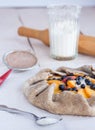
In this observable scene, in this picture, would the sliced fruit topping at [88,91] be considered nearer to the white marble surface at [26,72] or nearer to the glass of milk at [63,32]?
the white marble surface at [26,72]

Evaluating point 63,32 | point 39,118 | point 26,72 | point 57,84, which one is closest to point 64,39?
point 63,32

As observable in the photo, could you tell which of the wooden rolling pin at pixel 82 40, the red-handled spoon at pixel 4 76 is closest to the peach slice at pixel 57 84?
the red-handled spoon at pixel 4 76

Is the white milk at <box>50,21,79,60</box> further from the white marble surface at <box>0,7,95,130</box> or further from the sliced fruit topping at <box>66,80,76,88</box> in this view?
the sliced fruit topping at <box>66,80,76,88</box>

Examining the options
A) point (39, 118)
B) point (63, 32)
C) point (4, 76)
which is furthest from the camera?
point (63, 32)

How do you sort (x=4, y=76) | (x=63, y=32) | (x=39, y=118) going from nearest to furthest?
(x=39, y=118) → (x=4, y=76) → (x=63, y=32)

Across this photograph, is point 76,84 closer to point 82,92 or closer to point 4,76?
point 82,92

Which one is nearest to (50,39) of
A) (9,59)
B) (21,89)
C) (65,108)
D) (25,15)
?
(9,59)

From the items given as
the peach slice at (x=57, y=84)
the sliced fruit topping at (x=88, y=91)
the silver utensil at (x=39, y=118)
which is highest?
the peach slice at (x=57, y=84)
